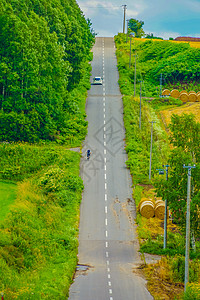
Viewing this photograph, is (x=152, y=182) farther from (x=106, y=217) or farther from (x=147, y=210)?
(x=106, y=217)

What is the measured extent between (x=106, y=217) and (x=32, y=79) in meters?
21.1

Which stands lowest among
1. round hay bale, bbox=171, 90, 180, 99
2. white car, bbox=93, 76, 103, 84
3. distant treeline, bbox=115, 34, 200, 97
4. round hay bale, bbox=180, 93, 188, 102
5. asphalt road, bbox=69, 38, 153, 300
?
asphalt road, bbox=69, 38, 153, 300

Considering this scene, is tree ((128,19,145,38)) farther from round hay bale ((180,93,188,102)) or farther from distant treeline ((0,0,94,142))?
distant treeline ((0,0,94,142))

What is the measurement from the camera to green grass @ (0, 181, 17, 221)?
42.5 meters

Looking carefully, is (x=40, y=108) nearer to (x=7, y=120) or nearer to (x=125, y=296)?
(x=7, y=120)

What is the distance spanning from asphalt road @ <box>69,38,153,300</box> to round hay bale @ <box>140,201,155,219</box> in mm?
1209

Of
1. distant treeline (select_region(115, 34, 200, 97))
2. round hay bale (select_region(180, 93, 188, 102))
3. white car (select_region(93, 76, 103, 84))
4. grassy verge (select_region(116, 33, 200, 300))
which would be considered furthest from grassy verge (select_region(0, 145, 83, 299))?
distant treeline (select_region(115, 34, 200, 97))

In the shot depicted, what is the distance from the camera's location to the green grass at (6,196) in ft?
139

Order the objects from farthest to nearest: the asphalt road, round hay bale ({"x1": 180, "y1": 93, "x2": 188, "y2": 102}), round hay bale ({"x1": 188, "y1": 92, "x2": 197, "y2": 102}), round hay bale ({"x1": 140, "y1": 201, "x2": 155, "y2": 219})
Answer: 1. round hay bale ({"x1": 188, "y1": 92, "x2": 197, "y2": 102})
2. round hay bale ({"x1": 180, "y1": 93, "x2": 188, "y2": 102})
3. round hay bale ({"x1": 140, "y1": 201, "x2": 155, "y2": 219})
4. the asphalt road

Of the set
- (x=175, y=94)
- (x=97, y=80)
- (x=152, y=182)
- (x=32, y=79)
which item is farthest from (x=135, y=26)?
(x=152, y=182)

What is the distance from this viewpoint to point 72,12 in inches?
3206

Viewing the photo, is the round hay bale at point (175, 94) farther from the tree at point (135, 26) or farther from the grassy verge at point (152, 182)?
the tree at point (135, 26)

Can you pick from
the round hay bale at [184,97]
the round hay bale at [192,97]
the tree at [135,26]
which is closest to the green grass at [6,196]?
the round hay bale at [184,97]

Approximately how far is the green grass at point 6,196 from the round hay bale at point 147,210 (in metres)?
11.1
